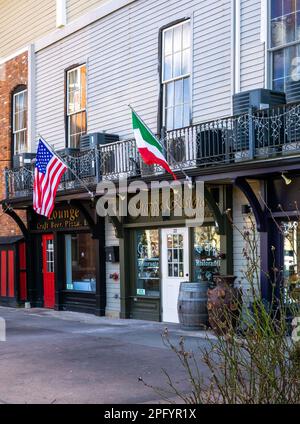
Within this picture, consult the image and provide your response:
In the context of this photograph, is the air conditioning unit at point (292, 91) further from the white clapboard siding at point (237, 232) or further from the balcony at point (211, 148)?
the white clapboard siding at point (237, 232)

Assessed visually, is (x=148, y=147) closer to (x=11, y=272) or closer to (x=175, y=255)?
(x=175, y=255)

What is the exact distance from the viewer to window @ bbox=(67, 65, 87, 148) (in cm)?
1725

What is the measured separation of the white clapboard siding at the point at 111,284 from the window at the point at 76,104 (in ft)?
9.07

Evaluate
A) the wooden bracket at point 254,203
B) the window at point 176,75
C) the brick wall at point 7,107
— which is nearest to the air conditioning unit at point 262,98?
the wooden bracket at point 254,203

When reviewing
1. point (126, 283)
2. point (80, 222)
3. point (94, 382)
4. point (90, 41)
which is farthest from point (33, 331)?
point (90, 41)

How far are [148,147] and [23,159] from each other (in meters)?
7.68

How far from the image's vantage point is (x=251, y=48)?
12266 millimetres

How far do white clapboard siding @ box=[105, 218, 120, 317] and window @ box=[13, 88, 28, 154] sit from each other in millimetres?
5286

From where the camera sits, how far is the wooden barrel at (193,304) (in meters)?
12.5

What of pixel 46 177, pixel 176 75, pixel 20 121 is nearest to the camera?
pixel 176 75

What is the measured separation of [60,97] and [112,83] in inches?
Result: 106

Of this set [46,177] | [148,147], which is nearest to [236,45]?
[148,147]

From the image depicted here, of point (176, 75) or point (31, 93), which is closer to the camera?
point (176, 75)

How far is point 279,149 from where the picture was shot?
1127 cm
